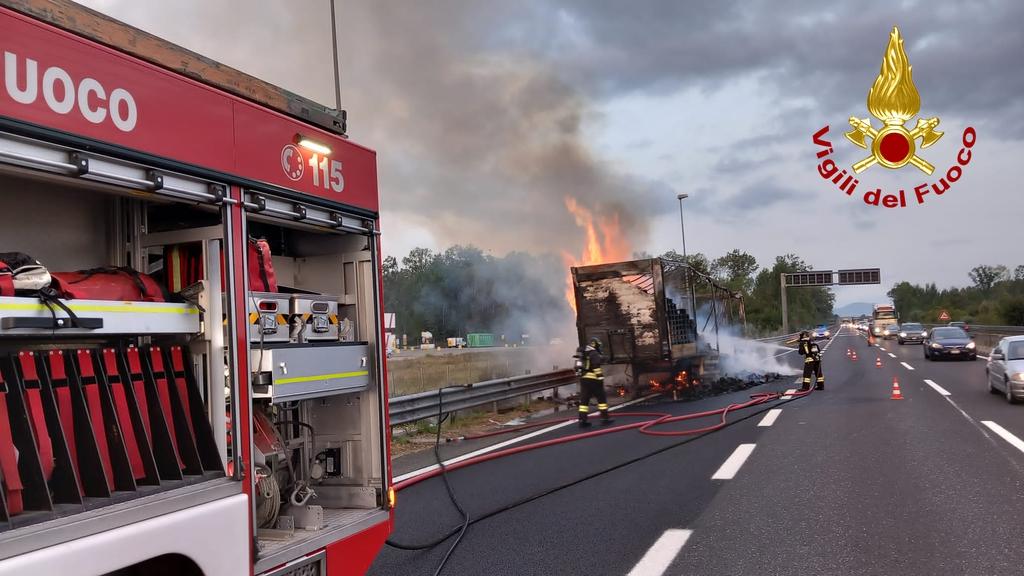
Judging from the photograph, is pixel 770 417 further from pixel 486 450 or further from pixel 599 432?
pixel 486 450

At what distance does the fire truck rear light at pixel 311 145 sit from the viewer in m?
3.59

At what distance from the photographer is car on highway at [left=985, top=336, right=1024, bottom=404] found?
13273 mm

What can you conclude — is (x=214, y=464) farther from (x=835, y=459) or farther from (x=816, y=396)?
(x=816, y=396)

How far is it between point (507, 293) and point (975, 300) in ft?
348

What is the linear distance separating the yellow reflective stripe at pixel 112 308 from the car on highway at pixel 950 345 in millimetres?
29883

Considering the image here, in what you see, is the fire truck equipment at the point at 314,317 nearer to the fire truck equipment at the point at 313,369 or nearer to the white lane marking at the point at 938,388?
the fire truck equipment at the point at 313,369

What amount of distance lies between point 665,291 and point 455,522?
1089cm

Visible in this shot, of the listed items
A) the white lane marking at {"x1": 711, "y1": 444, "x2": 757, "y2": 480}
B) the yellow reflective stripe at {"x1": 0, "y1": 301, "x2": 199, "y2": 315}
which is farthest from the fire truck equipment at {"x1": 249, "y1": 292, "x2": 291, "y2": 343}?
the white lane marking at {"x1": 711, "y1": 444, "x2": 757, "y2": 480}

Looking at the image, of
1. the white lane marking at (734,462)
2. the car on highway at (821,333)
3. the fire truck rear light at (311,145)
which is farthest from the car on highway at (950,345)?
the fire truck rear light at (311,145)

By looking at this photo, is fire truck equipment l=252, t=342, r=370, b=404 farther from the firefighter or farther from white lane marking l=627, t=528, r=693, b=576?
the firefighter

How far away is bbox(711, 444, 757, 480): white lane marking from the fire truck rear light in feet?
18.3

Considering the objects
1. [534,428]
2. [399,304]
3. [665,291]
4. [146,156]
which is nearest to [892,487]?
[534,428]

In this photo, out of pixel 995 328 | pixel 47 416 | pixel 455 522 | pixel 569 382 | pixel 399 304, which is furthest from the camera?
pixel 399 304

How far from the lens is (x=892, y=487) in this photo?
6996mm
